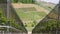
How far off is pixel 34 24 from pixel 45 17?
0.87 ft

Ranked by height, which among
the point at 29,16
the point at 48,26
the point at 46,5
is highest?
the point at 46,5

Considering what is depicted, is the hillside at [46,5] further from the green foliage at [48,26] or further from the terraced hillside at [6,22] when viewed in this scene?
the terraced hillside at [6,22]

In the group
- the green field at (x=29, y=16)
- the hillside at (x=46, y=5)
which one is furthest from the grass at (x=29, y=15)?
the hillside at (x=46, y=5)

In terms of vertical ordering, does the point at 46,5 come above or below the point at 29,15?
above

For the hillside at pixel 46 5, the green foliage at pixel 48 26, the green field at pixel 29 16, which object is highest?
the hillside at pixel 46 5

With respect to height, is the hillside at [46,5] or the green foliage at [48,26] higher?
the hillside at [46,5]

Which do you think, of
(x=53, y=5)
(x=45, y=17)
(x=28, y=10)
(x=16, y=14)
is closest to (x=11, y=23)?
(x=16, y=14)

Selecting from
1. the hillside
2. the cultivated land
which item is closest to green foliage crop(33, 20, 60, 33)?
the cultivated land

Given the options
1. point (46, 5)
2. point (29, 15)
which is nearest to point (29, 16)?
point (29, 15)

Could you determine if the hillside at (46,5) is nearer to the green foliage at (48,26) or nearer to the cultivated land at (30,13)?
the cultivated land at (30,13)

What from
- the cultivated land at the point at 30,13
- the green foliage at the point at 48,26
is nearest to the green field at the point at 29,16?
the cultivated land at the point at 30,13

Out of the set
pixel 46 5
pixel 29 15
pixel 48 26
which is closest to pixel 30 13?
pixel 29 15

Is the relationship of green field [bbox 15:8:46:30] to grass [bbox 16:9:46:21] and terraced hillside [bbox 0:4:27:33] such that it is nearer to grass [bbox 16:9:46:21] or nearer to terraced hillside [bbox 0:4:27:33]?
grass [bbox 16:9:46:21]

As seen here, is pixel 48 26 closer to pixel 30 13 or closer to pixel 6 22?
pixel 30 13
